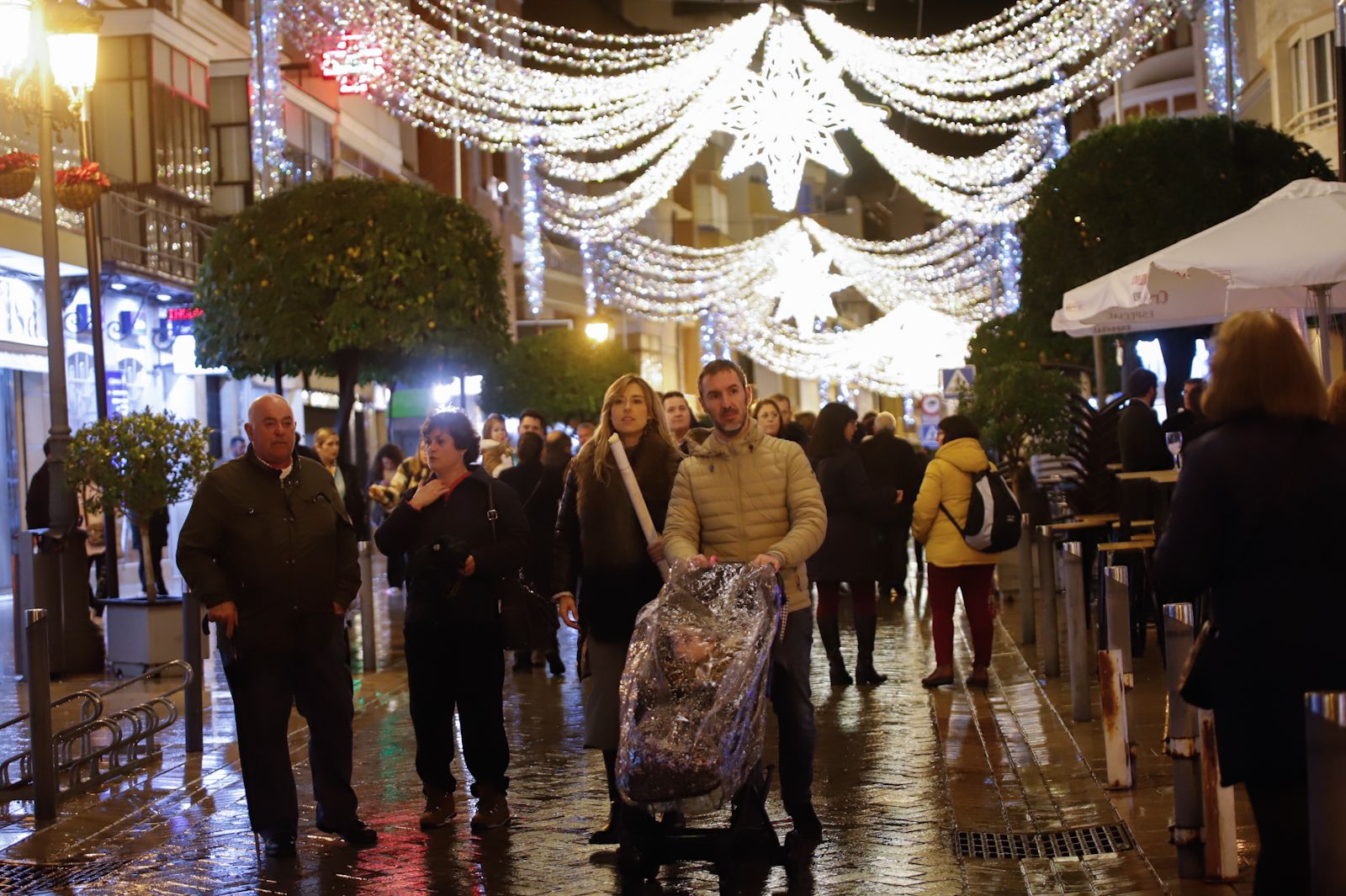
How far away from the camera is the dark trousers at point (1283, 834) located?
4.55 meters

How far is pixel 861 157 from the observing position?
6981cm

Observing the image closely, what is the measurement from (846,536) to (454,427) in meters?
5.05

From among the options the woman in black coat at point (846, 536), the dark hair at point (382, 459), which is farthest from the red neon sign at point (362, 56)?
the woman in black coat at point (846, 536)

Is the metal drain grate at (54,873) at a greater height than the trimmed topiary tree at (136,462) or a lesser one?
lesser

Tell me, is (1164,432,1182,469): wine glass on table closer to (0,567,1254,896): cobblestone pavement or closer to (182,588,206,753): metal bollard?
(0,567,1254,896): cobblestone pavement

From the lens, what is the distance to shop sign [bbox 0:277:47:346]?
79.4 ft

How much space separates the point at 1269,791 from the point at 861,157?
66.6 metres

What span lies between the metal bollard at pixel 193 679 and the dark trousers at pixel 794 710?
14.0 ft

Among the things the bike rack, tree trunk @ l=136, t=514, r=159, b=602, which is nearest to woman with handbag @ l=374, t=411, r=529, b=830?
the bike rack

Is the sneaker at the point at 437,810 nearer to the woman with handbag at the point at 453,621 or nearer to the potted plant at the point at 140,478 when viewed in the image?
the woman with handbag at the point at 453,621

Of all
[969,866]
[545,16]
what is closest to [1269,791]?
[969,866]

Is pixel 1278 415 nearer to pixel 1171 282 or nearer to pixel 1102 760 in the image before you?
pixel 1102 760

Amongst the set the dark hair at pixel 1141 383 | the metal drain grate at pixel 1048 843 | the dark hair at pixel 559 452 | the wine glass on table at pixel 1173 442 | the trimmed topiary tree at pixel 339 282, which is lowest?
the metal drain grate at pixel 1048 843

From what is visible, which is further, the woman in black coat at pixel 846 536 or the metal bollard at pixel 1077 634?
the woman in black coat at pixel 846 536
